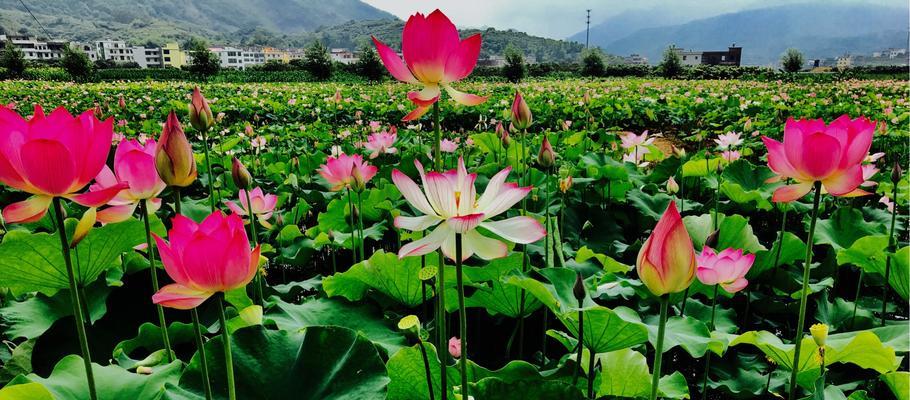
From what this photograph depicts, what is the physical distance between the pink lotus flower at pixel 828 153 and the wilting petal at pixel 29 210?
36.0 inches

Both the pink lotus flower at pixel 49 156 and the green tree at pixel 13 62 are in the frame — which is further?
the green tree at pixel 13 62

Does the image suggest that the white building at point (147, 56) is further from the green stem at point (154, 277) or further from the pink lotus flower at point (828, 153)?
the pink lotus flower at point (828, 153)

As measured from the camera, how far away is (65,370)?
846mm

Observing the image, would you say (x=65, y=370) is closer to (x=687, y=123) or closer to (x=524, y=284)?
(x=524, y=284)

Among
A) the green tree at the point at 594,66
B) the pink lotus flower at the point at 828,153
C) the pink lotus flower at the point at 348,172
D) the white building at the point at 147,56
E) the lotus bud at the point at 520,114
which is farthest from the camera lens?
the white building at the point at 147,56

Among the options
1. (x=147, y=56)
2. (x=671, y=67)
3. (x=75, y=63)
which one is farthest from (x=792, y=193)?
(x=147, y=56)

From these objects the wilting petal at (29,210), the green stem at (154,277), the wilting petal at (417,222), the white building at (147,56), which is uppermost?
the white building at (147,56)

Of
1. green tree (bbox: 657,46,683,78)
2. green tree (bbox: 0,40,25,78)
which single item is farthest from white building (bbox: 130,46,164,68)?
green tree (bbox: 657,46,683,78)

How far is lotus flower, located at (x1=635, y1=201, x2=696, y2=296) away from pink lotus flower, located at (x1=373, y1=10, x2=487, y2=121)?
275mm

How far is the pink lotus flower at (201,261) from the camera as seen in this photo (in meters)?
0.56

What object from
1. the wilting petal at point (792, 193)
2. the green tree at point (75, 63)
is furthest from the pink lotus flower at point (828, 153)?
the green tree at point (75, 63)

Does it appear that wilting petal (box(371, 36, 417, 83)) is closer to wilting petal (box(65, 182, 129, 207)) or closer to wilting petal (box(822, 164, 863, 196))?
wilting petal (box(65, 182, 129, 207))

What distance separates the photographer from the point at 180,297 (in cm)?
57

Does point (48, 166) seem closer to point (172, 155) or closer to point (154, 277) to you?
point (172, 155)
